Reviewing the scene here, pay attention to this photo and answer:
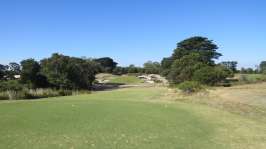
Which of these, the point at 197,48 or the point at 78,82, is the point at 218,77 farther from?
the point at 197,48

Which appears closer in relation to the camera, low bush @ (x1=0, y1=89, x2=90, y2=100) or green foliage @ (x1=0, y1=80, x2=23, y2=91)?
low bush @ (x1=0, y1=89, x2=90, y2=100)

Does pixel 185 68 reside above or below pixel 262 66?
below

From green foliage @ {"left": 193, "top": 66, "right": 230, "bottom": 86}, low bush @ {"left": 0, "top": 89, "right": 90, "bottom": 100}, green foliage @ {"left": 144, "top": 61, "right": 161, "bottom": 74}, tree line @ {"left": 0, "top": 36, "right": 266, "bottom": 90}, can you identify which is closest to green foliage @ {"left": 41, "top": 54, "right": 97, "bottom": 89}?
tree line @ {"left": 0, "top": 36, "right": 266, "bottom": 90}

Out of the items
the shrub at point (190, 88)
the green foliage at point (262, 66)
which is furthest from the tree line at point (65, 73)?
the green foliage at point (262, 66)

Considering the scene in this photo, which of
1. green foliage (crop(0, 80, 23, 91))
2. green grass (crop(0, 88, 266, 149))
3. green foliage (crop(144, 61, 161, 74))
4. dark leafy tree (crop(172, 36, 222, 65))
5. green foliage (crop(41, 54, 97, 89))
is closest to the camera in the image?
green grass (crop(0, 88, 266, 149))

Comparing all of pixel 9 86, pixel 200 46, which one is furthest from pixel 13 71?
pixel 200 46

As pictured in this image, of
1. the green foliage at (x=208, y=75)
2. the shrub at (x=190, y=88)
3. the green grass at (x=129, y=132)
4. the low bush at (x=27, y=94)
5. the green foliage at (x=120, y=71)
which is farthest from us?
the green foliage at (x=120, y=71)

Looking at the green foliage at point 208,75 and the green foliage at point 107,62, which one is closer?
the green foliage at point 208,75

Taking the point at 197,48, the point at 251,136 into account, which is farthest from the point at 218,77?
the point at 251,136

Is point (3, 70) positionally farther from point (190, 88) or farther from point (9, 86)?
point (190, 88)

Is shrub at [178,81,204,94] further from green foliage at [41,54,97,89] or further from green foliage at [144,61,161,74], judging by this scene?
green foliage at [144,61,161,74]

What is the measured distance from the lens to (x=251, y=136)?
33.9ft

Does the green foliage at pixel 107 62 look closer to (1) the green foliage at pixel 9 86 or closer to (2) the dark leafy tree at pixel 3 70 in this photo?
(2) the dark leafy tree at pixel 3 70

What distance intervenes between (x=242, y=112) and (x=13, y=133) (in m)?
11.2
